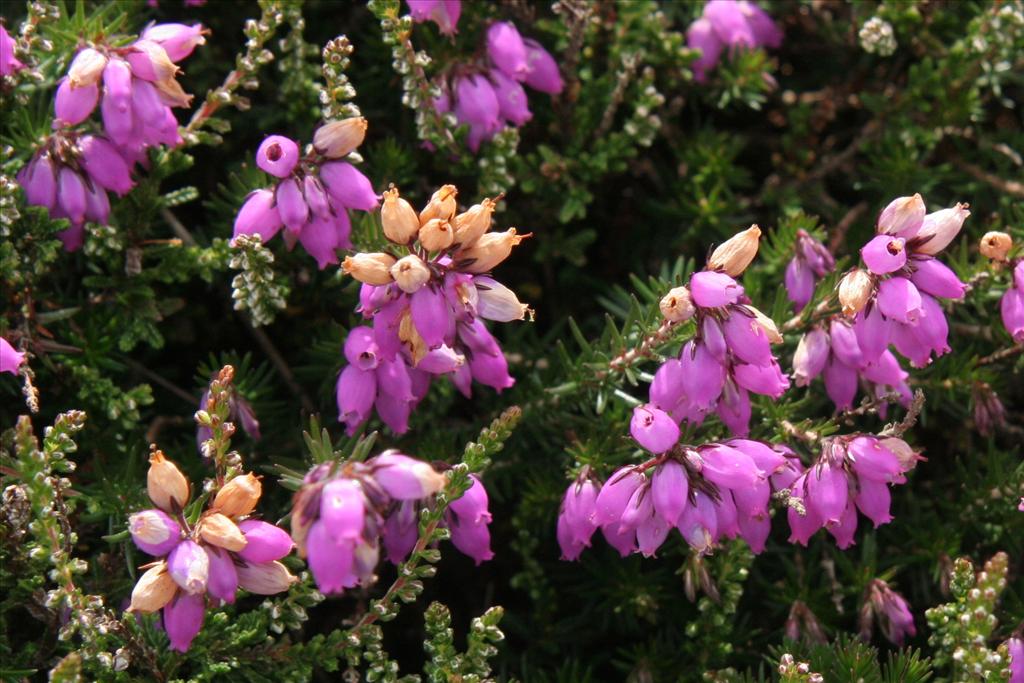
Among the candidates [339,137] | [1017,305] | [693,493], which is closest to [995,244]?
[1017,305]

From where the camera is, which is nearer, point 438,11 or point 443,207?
point 443,207

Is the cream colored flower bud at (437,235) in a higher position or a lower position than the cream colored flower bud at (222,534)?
higher

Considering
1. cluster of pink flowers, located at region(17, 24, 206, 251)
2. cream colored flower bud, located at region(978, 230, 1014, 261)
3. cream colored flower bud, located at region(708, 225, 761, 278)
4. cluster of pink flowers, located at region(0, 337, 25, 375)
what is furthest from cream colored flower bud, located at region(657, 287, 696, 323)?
cluster of pink flowers, located at region(0, 337, 25, 375)

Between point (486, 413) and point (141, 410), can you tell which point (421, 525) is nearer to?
point (486, 413)

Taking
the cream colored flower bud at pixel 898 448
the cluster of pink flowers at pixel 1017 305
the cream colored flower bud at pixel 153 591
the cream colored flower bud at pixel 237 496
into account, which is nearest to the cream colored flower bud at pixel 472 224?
the cream colored flower bud at pixel 237 496

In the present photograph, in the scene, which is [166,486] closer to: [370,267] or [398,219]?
[370,267]

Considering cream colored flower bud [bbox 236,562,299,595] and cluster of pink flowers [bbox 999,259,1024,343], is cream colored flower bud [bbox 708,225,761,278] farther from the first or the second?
Answer: cream colored flower bud [bbox 236,562,299,595]

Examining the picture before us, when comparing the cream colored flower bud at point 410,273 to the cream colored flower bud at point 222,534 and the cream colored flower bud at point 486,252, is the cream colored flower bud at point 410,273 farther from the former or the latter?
the cream colored flower bud at point 222,534
